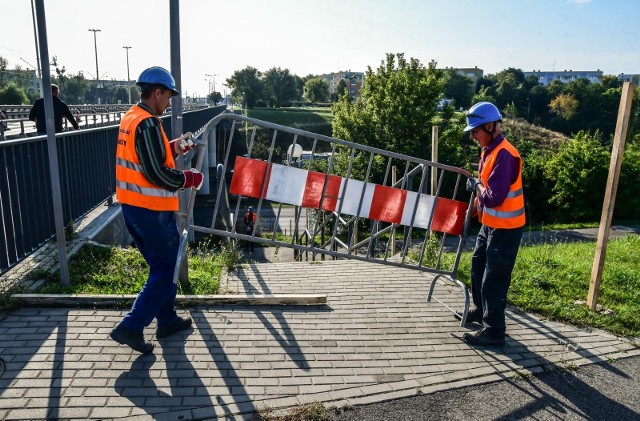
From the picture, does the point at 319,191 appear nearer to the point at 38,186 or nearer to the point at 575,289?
the point at 575,289

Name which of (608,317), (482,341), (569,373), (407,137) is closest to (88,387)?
(482,341)

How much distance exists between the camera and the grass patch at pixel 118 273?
514 centimetres

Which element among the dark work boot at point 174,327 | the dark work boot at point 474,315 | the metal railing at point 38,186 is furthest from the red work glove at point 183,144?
the dark work boot at point 474,315

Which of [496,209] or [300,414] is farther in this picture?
[496,209]

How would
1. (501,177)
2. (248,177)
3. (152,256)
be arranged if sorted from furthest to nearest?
(248,177) → (501,177) → (152,256)

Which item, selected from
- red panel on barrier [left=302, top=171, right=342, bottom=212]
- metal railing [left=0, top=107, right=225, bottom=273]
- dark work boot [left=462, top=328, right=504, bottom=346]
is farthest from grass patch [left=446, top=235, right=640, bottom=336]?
metal railing [left=0, top=107, right=225, bottom=273]

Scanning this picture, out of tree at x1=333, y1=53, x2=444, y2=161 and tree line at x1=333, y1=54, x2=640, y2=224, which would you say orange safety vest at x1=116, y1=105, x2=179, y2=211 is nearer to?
tree line at x1=333, y1=54, x2=640, y2=224

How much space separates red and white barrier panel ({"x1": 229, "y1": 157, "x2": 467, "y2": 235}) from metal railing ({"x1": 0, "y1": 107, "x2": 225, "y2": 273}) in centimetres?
227

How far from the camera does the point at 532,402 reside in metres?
3.49

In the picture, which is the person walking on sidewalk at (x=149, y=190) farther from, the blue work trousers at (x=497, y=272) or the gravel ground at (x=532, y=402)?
the blue work trousers at (x=497, y=272)

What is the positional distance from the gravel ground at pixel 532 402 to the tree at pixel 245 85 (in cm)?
8807

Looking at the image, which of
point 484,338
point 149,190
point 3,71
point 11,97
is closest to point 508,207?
point 484,338

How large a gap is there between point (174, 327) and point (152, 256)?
794 millimetres

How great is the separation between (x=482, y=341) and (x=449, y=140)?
25.3 meters
